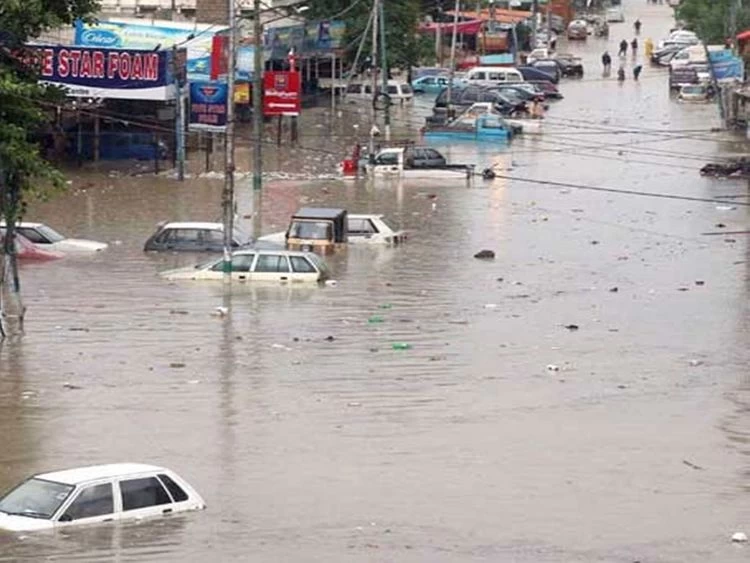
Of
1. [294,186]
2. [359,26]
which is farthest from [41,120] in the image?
[359,26]

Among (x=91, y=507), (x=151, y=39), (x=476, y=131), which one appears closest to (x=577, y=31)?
(x=476, y=131)

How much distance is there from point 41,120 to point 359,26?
44367 millimetres

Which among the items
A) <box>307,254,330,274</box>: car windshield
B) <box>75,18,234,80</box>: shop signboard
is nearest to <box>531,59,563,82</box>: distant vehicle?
<box>75,18,234,80</box>: shop signboard

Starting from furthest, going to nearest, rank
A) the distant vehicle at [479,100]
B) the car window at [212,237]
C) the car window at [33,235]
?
the distant vehicle at [479,100] → the car window at [212,237] → the car window at [33,235]

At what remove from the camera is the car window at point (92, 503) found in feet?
66.0

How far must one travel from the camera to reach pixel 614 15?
130 meters

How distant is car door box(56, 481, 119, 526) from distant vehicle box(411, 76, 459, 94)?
61649 millimetres

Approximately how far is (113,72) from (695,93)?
1247 inches

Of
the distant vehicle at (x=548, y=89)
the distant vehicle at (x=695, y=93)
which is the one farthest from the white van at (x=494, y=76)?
the distant vehicle at (x=695, y=93)

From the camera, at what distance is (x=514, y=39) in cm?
9544

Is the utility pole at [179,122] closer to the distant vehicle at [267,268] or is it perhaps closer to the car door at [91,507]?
the distant vehicle at [267,268]

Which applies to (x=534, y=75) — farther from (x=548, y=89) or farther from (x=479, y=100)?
(x=479, y=100)

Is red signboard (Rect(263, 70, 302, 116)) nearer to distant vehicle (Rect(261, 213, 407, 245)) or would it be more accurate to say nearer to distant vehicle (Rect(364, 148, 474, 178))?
distant vehicle (Rect(364, 148, 474, 178))

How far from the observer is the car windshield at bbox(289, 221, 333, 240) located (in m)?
42.5
